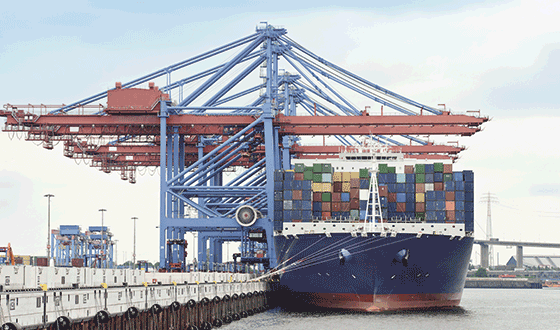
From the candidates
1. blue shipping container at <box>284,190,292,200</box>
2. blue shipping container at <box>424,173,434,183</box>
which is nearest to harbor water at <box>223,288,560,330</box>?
blue shipping container at <box>284,190,292,200</box>

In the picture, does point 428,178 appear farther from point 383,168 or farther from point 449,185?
point 383,168

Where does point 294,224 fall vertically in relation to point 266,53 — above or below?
below

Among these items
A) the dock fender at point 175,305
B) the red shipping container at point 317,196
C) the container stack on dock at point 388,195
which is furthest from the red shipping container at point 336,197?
the dock fender at point 175,305

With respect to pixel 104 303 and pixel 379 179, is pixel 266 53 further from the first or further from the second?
pixel 104 303

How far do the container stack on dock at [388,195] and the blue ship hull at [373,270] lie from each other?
82.3 inches

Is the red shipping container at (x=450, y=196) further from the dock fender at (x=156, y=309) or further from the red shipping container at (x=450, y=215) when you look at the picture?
the dock fender at (x=156, y=309)

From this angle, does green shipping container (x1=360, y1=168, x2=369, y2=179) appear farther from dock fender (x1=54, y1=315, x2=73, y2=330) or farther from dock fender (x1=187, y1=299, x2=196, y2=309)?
dock fender (x1=54, y1=315, x2=73, y2=330)

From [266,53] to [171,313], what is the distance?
118 ft

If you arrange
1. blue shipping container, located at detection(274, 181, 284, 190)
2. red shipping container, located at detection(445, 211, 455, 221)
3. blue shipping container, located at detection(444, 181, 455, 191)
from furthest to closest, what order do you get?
blue shipping container, located at detection(274, 181, 284, 190) < blue shipping container, located at detection(444, 181, 455, 191) < red shipping container, located at detection(445, 211, 455, 221)

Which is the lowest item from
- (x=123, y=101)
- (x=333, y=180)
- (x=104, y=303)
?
(x=104, y=303)

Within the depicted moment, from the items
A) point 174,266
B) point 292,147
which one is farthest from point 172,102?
point 292,147

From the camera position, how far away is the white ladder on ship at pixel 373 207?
171 ft

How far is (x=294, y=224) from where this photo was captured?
54.3 metres

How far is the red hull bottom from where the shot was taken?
50.4 meters
